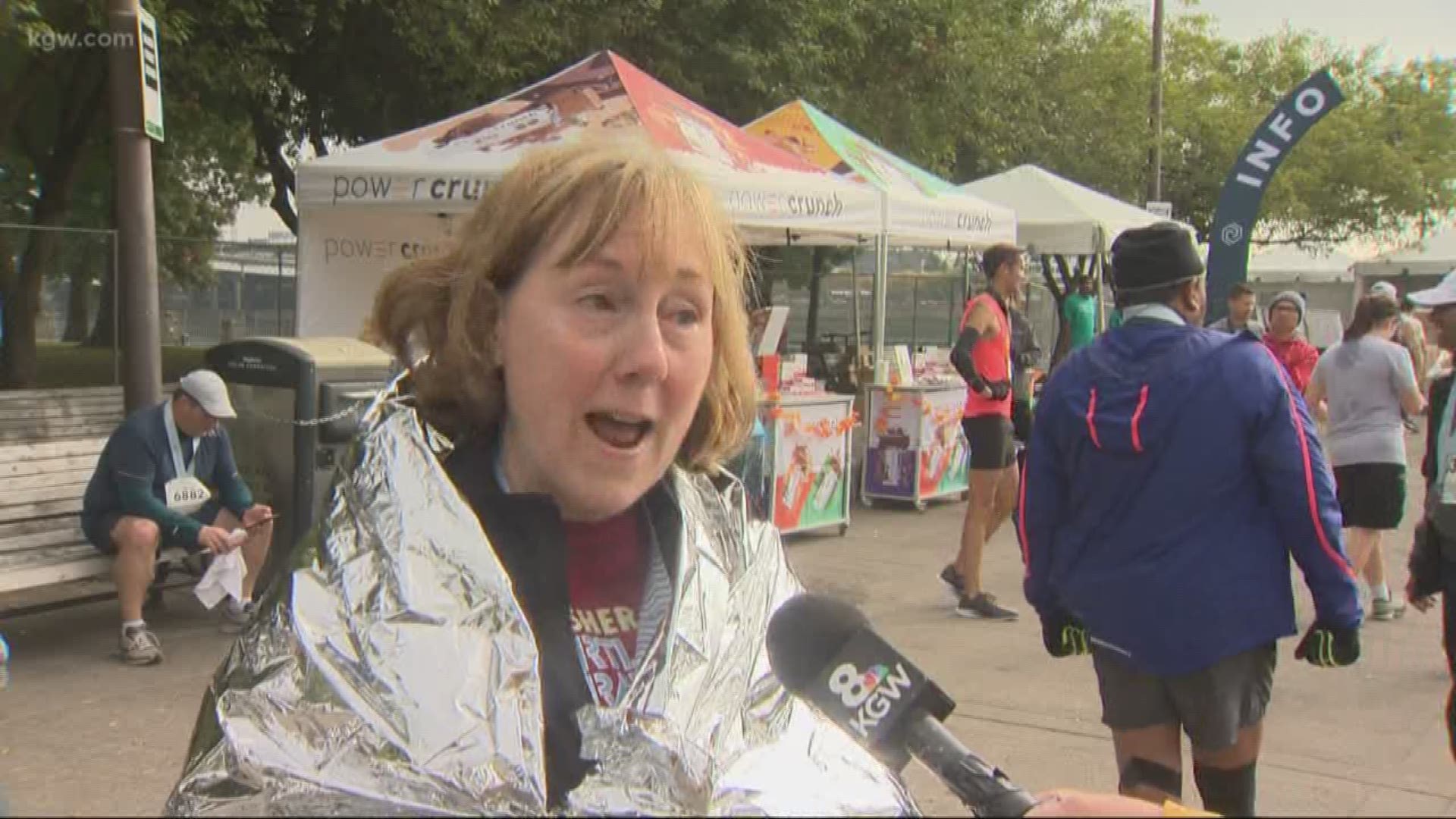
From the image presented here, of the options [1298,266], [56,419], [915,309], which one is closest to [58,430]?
[56,419]

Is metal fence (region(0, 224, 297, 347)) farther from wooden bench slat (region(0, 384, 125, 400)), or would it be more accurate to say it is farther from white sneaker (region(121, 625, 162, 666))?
white sneaker (region(121, 625, 162, 666))

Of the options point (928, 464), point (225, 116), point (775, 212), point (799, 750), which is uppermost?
point (225, 116)

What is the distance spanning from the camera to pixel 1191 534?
3.36 meters

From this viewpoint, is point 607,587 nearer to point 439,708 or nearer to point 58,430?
point 439,708

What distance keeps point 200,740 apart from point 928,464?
31.8 ft

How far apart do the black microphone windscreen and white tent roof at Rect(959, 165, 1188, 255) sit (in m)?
12.6

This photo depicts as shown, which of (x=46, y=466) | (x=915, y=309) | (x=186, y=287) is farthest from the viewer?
(x=915, y=309)

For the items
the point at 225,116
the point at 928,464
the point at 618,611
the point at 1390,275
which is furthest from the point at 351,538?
the point at 1390,275

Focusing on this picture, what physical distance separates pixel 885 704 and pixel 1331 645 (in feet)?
8.32

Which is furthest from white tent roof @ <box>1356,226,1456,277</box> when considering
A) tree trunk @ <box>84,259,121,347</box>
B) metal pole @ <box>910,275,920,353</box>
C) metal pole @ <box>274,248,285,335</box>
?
Answer: tree trunk @ <box>84,259,121,347</box>

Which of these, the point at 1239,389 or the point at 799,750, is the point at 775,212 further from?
the point at 799,750

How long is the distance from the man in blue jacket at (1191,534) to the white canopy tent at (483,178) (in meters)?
4.44

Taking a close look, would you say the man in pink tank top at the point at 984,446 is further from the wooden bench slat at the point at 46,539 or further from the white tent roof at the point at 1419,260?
the white tent roof at the point at 1419,260

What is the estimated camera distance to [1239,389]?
3369 millimetres
